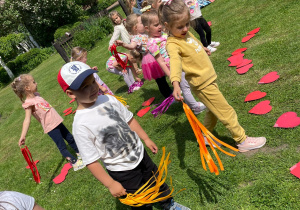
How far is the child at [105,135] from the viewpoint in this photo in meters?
1.90

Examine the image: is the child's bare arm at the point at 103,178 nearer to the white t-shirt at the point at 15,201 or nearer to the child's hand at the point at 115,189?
the child's hand at the point at 115,189

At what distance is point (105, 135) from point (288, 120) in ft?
7.63

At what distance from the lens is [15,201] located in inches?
62.8

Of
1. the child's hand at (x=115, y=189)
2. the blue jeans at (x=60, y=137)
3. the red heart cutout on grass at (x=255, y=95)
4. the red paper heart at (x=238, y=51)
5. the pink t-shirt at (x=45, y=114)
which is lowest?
the red heart cutout on grass at (x=255, y=95)

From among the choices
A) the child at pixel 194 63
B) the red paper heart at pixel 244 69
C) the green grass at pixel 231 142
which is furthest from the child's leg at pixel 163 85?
the child at pixel 194 63

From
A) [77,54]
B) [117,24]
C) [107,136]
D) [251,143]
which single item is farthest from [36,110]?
[251,143]

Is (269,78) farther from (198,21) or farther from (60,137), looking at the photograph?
(60,137)

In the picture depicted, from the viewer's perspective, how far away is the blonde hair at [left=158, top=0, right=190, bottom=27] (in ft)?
7.93

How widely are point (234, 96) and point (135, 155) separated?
2.40 metres

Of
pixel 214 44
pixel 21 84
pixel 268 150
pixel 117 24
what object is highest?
pixel 21 84

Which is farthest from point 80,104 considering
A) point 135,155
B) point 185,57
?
point 185,57

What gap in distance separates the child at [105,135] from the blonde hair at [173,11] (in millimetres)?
1078

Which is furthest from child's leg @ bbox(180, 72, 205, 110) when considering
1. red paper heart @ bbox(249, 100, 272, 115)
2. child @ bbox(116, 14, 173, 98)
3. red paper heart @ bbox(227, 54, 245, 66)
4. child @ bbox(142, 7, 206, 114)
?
red paper heart @ bbox(227, 54, 245, 66)

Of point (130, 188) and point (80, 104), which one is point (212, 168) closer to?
point (130, 188)
